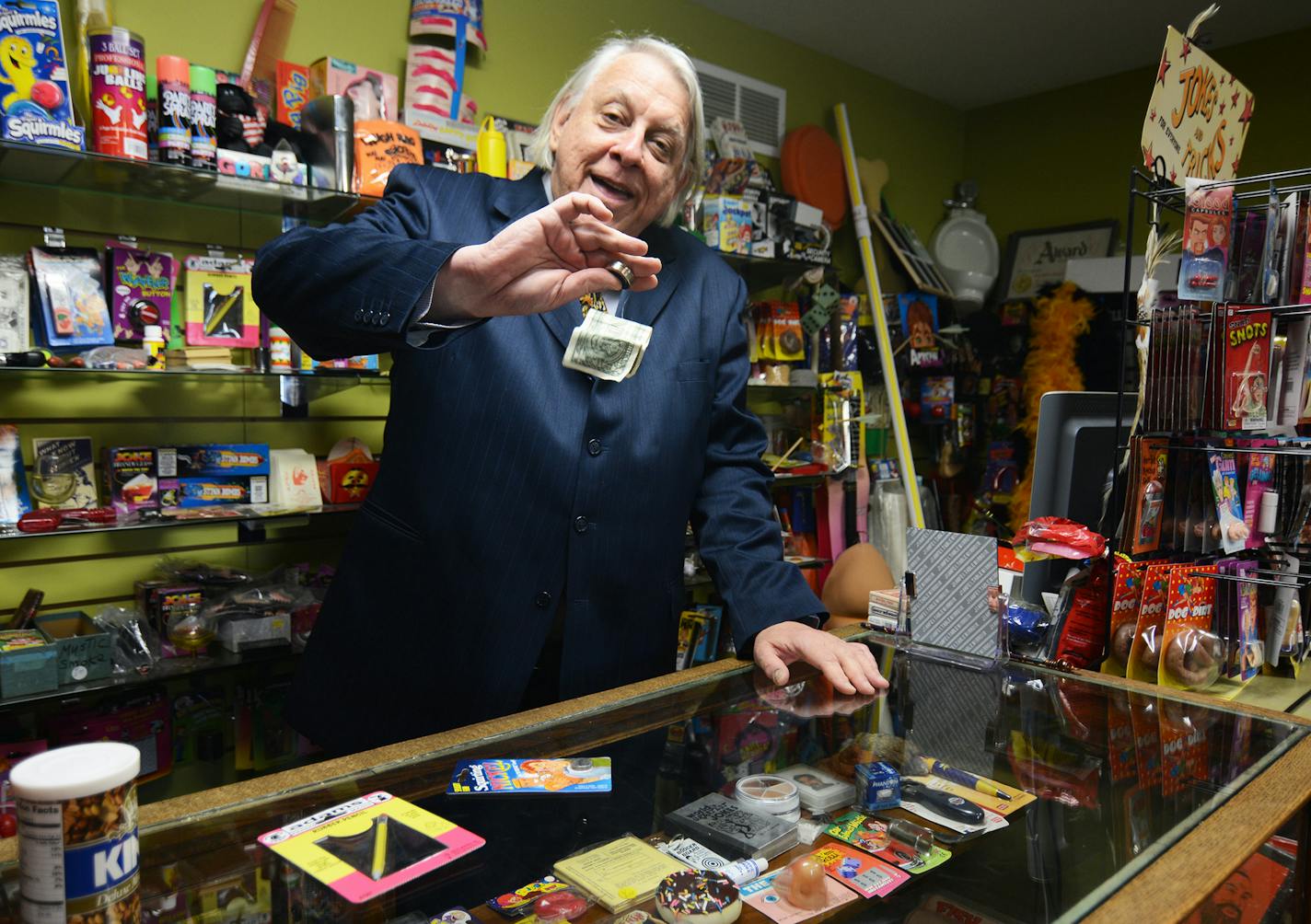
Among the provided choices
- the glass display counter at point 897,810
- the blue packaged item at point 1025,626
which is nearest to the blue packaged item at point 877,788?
the glass display counter at point 897,810

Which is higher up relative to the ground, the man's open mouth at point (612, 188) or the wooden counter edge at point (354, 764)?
the man's open mouth at point (612, 188)

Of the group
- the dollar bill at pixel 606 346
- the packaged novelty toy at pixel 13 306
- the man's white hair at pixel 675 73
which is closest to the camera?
the dollar bill at pixel 606 346

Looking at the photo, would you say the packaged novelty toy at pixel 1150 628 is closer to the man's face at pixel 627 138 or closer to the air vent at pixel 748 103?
the man's face at pixel 627 138

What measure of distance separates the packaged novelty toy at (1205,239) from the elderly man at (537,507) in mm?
821

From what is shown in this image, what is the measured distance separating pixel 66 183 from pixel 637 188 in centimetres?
164

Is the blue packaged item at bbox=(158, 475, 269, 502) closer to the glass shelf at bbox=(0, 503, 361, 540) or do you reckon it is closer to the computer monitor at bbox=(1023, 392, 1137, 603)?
the glass shelf at bbox=(0, 503, 361, 540)

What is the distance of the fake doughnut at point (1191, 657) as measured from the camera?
4.51 feet

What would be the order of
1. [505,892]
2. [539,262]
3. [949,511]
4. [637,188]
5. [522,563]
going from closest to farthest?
[505,892] < [539,262] < [522,563] < [637,188] < [949,511]

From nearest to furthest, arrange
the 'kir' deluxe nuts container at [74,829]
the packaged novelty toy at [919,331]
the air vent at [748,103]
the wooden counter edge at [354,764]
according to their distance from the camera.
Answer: the 'kir' deluxe nuts container at [74,829] < the wooden counter edge at [354,764] < the air vent at [748,103] < the packaged novelty toy at [919,331]

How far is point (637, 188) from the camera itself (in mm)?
1569

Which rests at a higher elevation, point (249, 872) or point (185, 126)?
point (185, 126)

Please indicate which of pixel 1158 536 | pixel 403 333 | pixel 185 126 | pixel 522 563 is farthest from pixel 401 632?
pixel 185 126

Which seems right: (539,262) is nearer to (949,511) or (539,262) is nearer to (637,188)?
(637,188)

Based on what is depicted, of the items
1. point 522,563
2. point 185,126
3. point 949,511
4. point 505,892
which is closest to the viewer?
point 505,892
